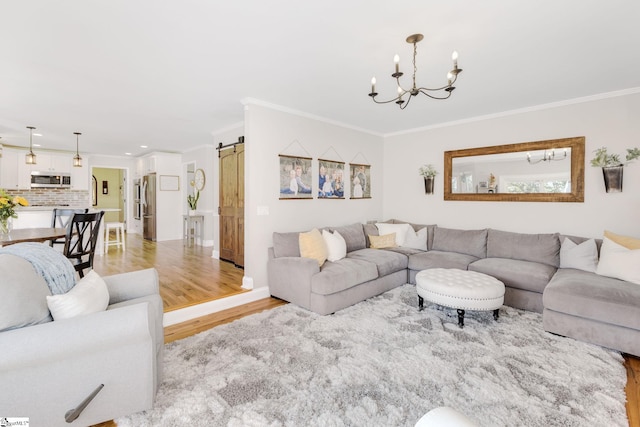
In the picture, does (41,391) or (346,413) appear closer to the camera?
(41,391)

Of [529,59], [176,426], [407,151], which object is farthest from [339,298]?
[407,151]

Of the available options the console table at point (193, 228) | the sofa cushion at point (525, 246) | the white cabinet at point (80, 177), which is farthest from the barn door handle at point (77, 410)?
the white cabinet at point (80, 177)

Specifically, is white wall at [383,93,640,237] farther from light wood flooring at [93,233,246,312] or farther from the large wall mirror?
light wood flooring at [93,233,246,312]

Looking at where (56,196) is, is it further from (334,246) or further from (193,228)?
(334,246)

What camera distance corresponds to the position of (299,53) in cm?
254

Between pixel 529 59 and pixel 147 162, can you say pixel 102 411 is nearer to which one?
pixel 529 59

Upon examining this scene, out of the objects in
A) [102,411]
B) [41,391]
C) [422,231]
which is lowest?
[102,411]

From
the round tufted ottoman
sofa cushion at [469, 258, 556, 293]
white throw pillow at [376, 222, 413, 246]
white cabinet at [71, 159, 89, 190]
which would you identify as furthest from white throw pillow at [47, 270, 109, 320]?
white cabinet at [71, 159, 89, 190]

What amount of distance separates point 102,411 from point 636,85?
551 centimetres

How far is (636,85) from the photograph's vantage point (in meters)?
3.28

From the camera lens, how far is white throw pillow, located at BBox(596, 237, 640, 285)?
279 centimetres

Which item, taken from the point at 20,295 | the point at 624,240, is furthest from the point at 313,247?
the point at 624,240

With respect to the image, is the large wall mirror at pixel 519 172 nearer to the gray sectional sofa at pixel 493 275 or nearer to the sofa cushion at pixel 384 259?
the gray sectional sofa at pixel 493 275

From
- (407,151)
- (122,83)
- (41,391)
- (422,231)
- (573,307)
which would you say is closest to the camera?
(41,391)
